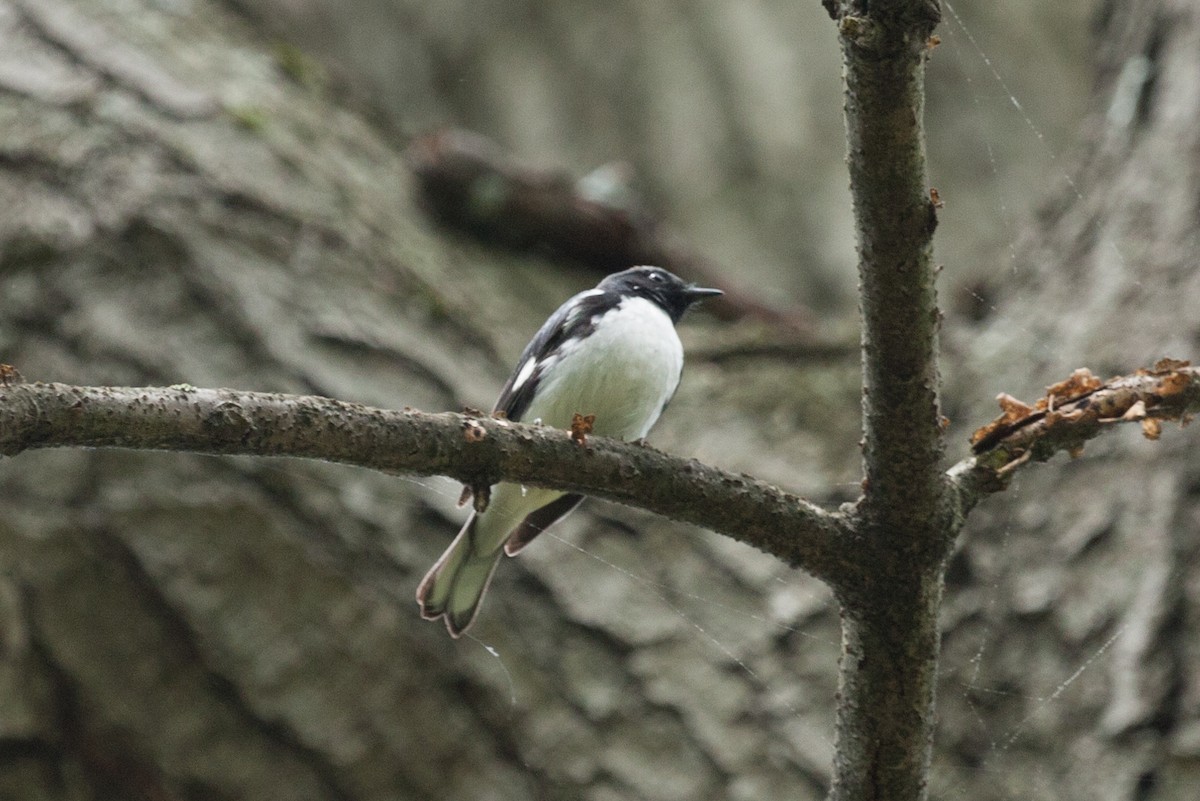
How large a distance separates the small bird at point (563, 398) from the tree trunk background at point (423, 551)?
40 centimetres

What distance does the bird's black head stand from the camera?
10.9ft

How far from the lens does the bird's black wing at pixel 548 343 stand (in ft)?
9.81

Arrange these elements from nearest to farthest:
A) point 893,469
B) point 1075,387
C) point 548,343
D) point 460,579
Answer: point 893,469
point 1075,387
point 460,579
point 548,343

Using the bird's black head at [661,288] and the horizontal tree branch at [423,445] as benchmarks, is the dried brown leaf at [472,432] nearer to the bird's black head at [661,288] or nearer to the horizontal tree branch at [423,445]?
the horizontal tree branch at [423,445]

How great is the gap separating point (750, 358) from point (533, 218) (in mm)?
989

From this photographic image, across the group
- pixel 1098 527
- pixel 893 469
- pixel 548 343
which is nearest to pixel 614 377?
pixel 548 343

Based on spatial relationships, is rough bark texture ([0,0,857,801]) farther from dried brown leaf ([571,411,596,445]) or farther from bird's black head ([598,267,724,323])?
dried brown leaf ([571,411,596,445])

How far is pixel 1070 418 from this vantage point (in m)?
2.01

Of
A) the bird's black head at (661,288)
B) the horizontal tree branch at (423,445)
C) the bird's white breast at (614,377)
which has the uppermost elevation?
the bird's black head at (661,288)

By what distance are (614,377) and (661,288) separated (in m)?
0.65

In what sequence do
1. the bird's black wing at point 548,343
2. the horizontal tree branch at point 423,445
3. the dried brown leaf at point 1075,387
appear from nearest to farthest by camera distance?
the horizontal tree branch at point 423,445
the dried brown leaf at point 1075,387
the bird's black wing at point 548,343

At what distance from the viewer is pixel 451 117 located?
7.48m

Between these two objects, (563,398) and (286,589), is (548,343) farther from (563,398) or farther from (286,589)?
(286,589)

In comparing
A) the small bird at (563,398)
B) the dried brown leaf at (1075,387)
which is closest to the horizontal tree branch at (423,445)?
the dried brown leaf at (1075,387)
